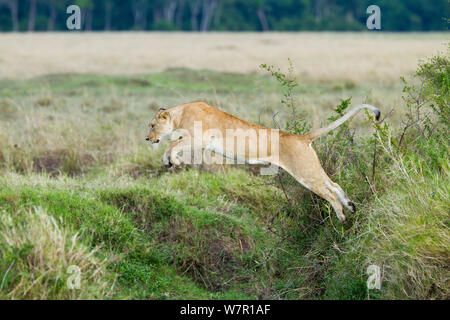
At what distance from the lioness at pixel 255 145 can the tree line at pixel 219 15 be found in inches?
2137

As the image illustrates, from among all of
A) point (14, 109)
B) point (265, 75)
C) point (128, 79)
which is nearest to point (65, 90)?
point (128, 79)

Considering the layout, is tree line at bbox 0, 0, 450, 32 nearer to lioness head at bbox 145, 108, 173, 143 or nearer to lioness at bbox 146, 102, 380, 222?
lioness head at bbox 145, 108, 173, 143

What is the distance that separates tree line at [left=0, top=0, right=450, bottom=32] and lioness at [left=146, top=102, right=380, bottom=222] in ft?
178

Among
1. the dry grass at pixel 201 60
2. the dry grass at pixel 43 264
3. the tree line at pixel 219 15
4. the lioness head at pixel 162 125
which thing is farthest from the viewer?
the tree line at pixel 219 15

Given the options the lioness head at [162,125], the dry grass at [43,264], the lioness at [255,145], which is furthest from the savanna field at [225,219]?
the lioness head at [162,125]

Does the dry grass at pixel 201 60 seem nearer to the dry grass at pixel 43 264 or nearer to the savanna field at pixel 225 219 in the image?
the savanna field at pixel 225 219

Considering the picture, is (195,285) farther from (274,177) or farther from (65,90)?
(65,90)

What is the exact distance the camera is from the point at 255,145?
5289 millimetres

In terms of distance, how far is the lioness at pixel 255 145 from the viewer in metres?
5.28

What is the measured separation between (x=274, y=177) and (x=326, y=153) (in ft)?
2.39

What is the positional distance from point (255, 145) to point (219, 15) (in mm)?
61444

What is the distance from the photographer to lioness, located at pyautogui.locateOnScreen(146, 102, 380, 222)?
17.3 ft

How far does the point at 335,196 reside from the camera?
550 cm

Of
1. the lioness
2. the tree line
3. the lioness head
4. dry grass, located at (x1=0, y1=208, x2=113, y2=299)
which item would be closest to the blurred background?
dry grass, located at (x1=0, y1=208, x2=113, y2=299)
